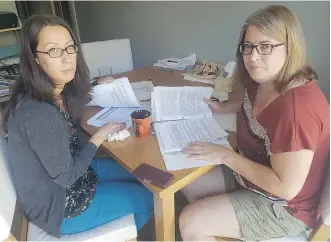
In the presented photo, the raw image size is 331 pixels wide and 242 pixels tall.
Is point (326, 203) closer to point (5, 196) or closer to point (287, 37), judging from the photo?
point (287, 37)

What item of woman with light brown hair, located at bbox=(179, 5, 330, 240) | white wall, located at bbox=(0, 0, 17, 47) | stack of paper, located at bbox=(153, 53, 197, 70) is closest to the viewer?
woman with light brown hair, located at bbox=(179, 5, 330, 240)

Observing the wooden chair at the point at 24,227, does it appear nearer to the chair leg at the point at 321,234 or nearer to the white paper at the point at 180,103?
the white paper at the point at 180,103

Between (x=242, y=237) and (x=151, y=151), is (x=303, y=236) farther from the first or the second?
(x=151, y=151)

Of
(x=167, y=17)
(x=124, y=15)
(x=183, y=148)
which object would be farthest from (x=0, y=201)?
(x=124, y=15)

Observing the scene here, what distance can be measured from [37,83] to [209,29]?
1.39 m

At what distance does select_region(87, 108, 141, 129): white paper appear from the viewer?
1245 millimetres

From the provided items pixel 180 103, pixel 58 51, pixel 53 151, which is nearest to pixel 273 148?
pixel 180 103

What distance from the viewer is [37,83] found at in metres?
0.94

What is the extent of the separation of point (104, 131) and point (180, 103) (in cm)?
41

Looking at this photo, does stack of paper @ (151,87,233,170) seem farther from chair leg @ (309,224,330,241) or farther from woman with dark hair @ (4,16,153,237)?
chair leg @ (309,224,330,241)

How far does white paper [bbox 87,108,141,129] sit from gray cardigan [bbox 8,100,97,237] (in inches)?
9.9

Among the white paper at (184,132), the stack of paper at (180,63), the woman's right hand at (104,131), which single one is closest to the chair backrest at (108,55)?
the stack of paper at (180,63)

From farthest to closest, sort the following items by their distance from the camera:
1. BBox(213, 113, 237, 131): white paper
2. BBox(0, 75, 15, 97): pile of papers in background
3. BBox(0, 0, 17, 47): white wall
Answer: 1. BBox(0, 0, 17, 47): white wall
2. BBox(0, 75, 15, 97): pile of papers in background
3. BBox(213, 113, 237, 131): white paper

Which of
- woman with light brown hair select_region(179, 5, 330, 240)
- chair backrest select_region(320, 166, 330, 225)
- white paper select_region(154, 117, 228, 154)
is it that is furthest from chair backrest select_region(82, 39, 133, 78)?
chair backrest select_region(320, 166, 330, 225)
